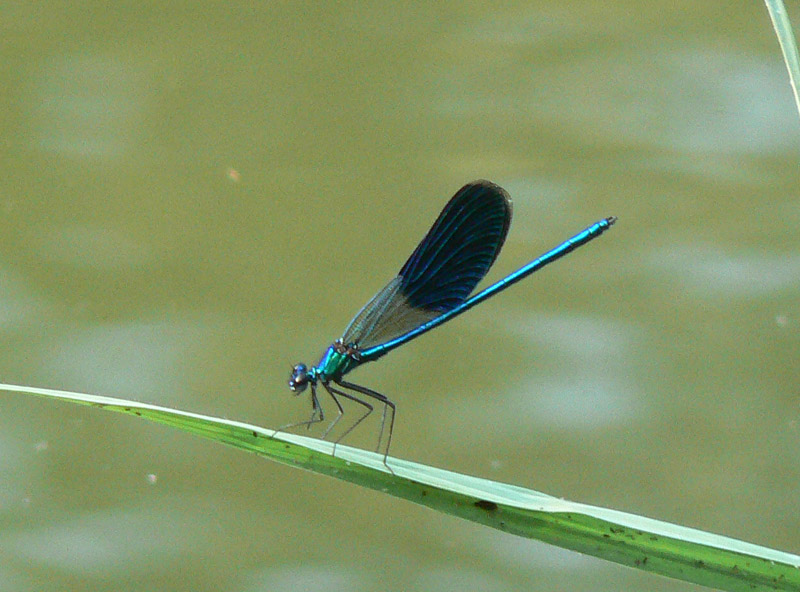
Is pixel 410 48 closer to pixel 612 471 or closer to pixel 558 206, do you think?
pixel 558 206

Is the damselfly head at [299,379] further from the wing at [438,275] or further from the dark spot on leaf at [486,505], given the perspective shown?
the dark spot on leaf at [486,505]

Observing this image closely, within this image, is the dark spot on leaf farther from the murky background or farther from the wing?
the murky background

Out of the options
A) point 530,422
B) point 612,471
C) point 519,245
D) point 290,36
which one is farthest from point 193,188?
point 612,471

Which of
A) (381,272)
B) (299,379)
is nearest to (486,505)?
(299,379)

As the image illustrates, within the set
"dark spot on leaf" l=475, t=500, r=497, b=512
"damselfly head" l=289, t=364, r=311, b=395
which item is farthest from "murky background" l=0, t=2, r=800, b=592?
"dark spot on leaf" l=475, t=500, r=497, b=512

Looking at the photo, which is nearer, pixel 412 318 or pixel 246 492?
pixel 412 318
